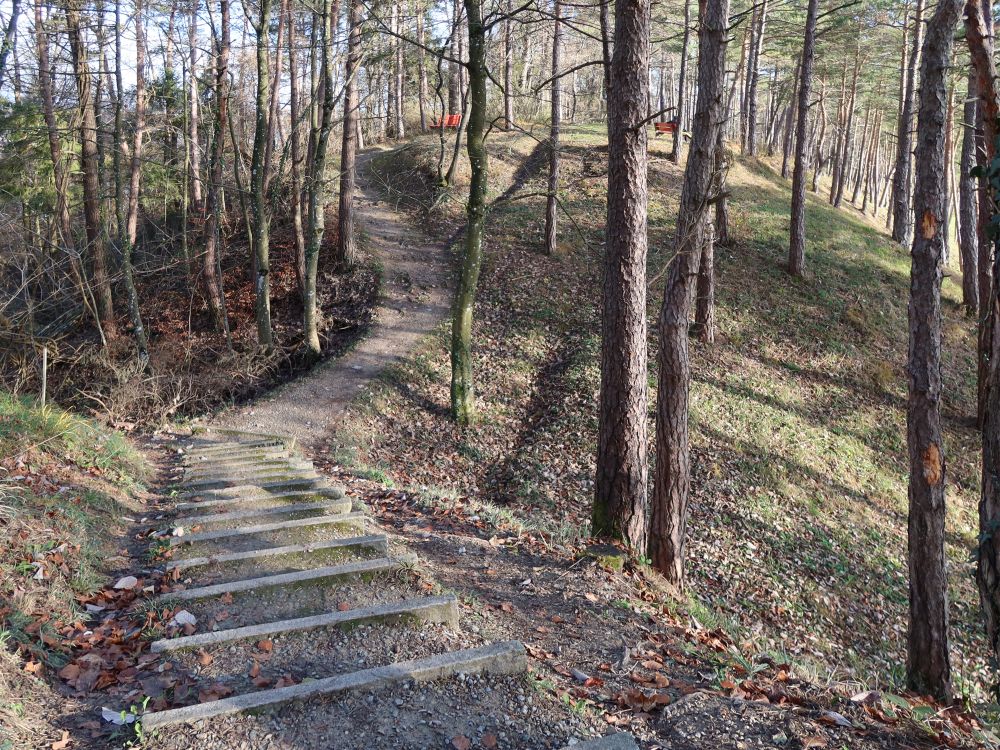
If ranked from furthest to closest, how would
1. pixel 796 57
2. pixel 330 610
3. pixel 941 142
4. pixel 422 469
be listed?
pixel 796 57 → pixel 422 469 → pixel 941 142 → pixel 330 610

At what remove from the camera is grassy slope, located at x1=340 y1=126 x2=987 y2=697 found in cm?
972

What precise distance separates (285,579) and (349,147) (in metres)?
15.4

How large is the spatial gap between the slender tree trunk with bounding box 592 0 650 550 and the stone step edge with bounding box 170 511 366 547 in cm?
284

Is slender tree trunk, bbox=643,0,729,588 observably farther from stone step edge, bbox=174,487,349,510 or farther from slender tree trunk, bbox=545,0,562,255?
slender tree trunk, bbox=545,0,562,255

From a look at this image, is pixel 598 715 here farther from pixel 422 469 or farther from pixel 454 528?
pixel 422 469

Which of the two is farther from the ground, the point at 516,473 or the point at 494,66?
the point at 494,66

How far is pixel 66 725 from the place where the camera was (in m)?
3.19

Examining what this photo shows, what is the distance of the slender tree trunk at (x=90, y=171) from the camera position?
13.5 m

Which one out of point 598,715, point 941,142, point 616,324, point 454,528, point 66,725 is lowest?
point 454,528

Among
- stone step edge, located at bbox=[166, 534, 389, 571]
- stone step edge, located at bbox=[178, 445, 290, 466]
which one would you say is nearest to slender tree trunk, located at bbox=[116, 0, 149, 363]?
stone step edge, located at bbox=[178, 445, 290, 466]

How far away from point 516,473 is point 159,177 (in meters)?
17.3

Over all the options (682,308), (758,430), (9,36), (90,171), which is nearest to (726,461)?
(758,430)

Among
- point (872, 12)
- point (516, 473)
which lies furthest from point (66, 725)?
point (872, 12)

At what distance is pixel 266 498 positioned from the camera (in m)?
6.66
